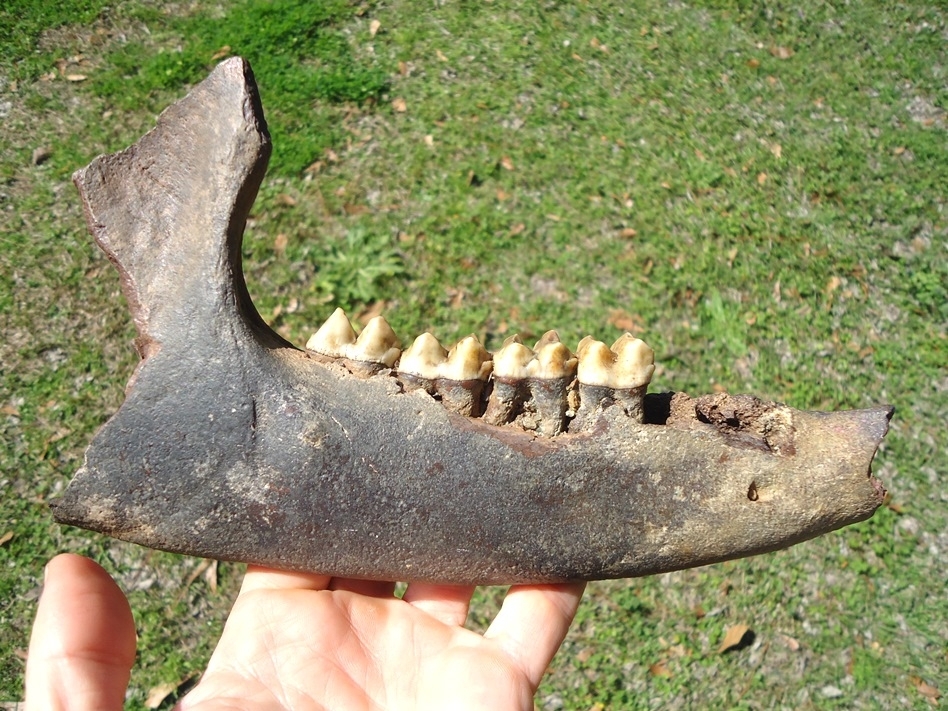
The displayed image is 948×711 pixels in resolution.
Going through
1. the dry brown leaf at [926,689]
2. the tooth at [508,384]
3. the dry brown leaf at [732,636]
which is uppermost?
the tooth at [508,384]

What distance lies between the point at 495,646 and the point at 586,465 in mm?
855

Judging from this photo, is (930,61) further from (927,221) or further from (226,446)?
(226,446)

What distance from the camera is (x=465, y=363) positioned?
230 cm

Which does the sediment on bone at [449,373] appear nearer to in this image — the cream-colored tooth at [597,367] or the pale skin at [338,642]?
the cream-colored tooth at [597,367]

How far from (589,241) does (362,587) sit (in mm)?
2895

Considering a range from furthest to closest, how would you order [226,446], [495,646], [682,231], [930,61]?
[930,61], [682,231], [495,646], [226,446]

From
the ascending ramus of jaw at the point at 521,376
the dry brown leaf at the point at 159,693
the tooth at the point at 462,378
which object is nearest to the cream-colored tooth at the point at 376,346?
the ascending ramus of jaw at the point at 521,376

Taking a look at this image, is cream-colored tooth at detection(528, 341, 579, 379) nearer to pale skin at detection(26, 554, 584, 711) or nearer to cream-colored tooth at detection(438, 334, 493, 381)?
cream-colored tooth at detection(438, 334, 493, 381)

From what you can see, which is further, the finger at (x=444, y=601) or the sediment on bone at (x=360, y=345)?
the finger at (x=444, y=601)

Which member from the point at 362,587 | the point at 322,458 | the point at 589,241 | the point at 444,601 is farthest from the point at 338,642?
the point at 589,241

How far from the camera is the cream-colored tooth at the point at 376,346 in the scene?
237 cm

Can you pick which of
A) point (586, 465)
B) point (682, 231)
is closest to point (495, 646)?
point (586, 465)

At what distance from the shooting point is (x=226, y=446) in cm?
219

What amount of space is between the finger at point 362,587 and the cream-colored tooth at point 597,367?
1130 mm
